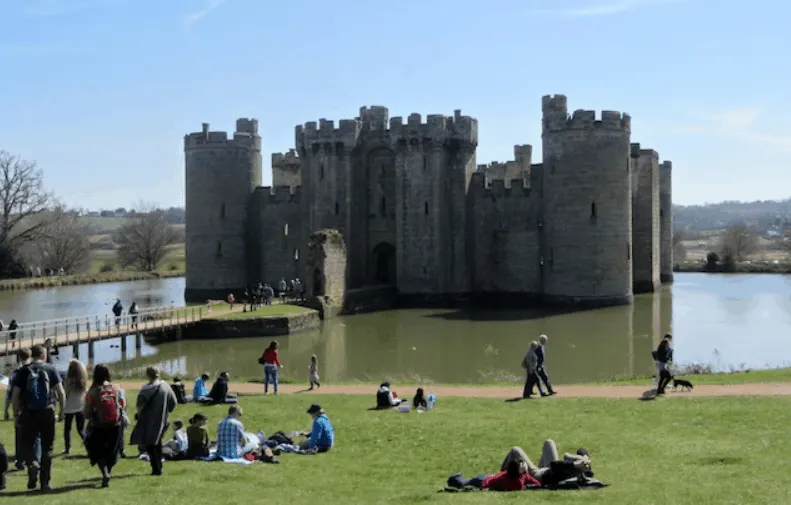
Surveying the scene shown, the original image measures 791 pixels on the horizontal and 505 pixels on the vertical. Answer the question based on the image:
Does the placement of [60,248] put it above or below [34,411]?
above

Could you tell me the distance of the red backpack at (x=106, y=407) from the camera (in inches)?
381

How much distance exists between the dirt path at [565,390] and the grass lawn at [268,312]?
47.0ft

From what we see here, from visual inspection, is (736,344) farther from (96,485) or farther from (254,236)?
(254,236)

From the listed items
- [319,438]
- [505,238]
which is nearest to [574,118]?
[505,238]

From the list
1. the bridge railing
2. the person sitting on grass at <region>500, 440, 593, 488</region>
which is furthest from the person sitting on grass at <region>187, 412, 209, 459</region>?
the bridge railing

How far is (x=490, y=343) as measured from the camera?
31.0 metres

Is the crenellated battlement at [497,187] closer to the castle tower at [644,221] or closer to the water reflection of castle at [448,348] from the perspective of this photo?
the castle tower at [644,221]

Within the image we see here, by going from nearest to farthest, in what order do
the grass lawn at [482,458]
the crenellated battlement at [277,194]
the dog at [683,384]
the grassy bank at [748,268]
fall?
the grass lawn at [482,458] < the dog at [683,384] < the crenellated battlement at [277,194] < the grassy bank at [748,268]

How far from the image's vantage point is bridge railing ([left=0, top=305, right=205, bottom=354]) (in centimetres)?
2662

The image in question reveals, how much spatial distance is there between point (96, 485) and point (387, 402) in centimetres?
670

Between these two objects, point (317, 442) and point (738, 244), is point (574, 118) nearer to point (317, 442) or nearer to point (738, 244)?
point (317, 442)

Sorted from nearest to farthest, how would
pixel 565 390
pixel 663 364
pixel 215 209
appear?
pixel 663 364
pixel 565 390
pixel 215 209

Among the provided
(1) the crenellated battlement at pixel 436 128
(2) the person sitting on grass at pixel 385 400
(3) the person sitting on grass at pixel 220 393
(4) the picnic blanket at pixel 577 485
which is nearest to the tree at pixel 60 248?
(1) the crenellated battlement at pixel 436 128

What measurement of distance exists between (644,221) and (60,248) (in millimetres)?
48272
